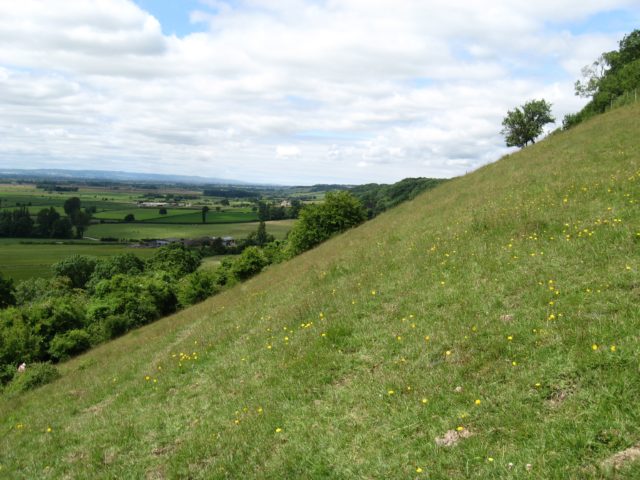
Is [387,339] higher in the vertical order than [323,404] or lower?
higher

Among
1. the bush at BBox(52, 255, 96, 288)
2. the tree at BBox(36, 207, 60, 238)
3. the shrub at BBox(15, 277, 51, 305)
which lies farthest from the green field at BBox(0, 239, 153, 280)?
the shrub at BBox(15, 277, 51, 305)

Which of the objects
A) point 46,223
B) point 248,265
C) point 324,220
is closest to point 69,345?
point 248,265

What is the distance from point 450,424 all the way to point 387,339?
10.4ft

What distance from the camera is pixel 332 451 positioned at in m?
6.48

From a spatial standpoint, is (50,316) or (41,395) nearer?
(41,395)

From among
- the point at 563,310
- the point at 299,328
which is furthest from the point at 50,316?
the point at 563,310

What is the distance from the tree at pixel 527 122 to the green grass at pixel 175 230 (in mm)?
88186

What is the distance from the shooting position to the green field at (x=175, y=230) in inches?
5812

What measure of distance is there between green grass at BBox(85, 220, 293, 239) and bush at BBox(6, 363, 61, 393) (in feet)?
386


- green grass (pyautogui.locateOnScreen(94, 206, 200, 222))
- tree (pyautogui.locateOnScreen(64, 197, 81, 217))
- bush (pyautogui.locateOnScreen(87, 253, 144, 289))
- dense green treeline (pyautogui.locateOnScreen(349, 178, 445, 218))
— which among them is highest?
dense green treeline (pyautogui.locateOnScreen(349, 178, 445, 218))

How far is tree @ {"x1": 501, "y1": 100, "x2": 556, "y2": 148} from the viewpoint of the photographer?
196 ft

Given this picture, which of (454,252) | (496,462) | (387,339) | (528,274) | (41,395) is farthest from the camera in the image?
(41,395)

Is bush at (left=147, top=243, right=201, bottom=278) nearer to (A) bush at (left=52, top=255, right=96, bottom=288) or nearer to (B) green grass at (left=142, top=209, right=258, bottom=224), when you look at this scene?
(A) bush at (left=52, top=255, right=96, bottom=288)

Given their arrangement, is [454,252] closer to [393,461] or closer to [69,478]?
[393,461]
